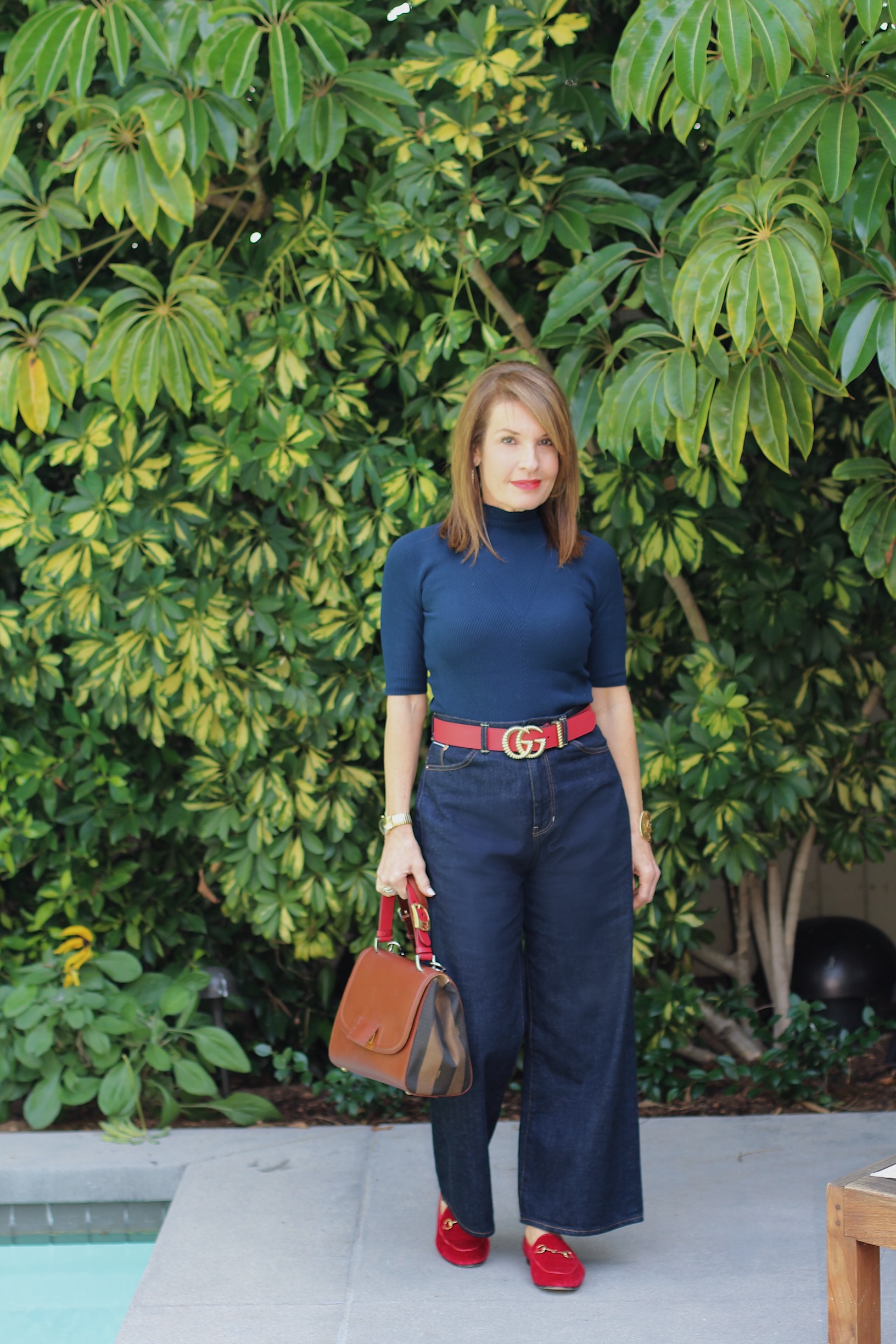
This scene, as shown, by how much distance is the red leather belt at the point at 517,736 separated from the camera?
6.69 feet

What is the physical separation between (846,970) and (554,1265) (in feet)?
4.61

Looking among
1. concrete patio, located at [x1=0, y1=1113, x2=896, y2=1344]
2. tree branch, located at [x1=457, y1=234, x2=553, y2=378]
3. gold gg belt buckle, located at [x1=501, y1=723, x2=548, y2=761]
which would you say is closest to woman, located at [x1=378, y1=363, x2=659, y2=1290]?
gold gg belt buckle, located at [x1=501, y1=723, x2=548, y2=761]

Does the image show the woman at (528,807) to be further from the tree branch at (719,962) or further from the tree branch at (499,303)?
the tree branch at (719,962)

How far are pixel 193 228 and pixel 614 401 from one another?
1.13 m

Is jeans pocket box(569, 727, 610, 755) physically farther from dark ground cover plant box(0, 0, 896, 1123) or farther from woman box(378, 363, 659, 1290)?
dark ground cover plant box(0, 0, 896, 1123)

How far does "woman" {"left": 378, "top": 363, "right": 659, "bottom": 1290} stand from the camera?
204 centimetres

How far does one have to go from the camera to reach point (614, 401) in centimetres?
231

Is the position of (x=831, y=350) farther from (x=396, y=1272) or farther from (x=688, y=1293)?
(x=396, y=1272)

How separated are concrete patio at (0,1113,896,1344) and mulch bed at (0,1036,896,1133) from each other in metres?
0.13

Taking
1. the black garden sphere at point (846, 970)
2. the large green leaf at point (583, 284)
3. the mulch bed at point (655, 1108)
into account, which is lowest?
the mulch bed at point (655, 1108)

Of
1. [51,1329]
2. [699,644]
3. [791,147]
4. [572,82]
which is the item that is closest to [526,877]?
[699,644]

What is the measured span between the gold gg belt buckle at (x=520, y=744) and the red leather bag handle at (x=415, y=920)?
0.87 feet

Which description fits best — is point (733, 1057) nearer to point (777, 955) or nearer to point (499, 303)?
point (777, 955)

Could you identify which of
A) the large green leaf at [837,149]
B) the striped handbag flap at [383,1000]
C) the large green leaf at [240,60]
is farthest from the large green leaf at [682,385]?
the striped handbag flap at [383,1000]
